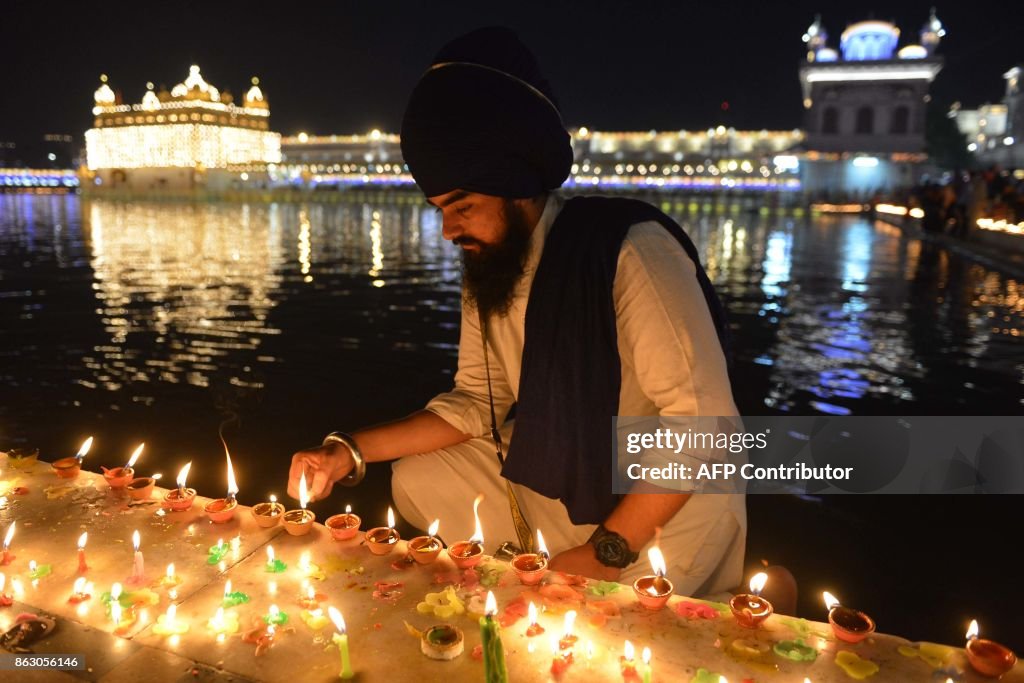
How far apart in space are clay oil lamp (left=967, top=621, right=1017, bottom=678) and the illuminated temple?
9874cm

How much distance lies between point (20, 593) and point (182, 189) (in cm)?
10270

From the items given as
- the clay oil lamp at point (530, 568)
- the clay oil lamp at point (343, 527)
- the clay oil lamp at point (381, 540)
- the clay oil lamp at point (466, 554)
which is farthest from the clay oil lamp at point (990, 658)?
the clay oil lamp at point (343, 527)

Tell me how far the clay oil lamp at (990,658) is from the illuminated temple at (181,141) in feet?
324

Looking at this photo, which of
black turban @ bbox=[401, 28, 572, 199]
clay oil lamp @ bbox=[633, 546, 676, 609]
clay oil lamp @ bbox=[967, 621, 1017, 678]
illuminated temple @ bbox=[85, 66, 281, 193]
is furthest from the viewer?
illuminated temple @ bbox=[85, 66, 281, 193]

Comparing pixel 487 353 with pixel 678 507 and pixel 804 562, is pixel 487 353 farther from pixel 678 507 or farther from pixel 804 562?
pixel 804 562

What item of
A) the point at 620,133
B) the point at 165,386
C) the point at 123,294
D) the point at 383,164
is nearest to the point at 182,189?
the point at 383,164

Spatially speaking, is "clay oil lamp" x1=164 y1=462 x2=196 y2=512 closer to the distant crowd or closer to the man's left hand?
the man's left hand

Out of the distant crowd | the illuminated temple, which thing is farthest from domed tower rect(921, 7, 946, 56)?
the illuminated temple

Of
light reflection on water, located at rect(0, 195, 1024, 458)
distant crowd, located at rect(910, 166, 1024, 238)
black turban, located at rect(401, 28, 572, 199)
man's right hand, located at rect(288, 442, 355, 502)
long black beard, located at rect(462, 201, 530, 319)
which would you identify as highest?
distant crowd, located at rect(910, 166, 1024, 238)

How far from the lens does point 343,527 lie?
237 cm

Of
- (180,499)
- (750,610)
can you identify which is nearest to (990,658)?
(750,610)

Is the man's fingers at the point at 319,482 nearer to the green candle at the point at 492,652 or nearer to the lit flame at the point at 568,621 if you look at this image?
the lit flame at the point at 568,621

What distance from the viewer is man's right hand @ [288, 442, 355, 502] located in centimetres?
257

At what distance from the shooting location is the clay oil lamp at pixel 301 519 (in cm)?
240
